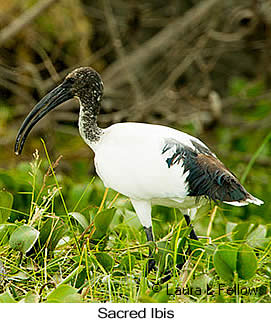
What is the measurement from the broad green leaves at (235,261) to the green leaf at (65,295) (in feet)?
1.35

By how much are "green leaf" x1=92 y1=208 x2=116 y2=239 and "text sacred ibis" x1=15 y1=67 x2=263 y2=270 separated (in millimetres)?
80

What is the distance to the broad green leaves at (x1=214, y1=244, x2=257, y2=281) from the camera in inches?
63.1

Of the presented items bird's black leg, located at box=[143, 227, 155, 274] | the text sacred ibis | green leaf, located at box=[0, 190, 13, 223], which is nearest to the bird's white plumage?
the text sacred ibis

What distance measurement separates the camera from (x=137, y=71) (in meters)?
5.75

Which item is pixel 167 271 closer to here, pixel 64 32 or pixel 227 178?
pixel 227 178

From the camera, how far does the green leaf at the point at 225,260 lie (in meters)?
1.61

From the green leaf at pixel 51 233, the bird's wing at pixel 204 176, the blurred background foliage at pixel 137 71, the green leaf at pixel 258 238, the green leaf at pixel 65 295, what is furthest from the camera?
the blurred background foliage at pixel 137 71

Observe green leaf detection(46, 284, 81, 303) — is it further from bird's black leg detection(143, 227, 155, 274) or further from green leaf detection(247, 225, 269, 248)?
green leaf detection(247, 225, 269, 248)

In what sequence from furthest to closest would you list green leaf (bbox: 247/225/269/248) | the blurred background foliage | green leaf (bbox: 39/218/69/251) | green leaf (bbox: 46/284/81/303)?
the blurred background foliage → green leaf (bbox: 247/225/269/248) → green leaf (bbox: 39/218/69/251) → green leaf (bbox: 46/284/81/303)

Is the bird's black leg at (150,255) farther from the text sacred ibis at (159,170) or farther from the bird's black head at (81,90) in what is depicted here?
the bird's black head at (81,90)

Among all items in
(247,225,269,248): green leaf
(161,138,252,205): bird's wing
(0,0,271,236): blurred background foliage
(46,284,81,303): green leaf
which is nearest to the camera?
(46,284,81,303): green leaf

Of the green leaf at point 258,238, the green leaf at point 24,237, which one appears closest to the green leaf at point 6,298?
the green leaf at point 24,237

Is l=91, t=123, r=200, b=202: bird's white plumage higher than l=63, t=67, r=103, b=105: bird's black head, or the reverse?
l=63, t=67, r=103, b=105: bird's black head
